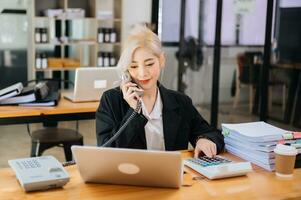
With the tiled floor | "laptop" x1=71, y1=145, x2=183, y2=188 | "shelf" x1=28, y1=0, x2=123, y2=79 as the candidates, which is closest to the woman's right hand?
"laptop" x1=71, y1=145, x2=183, y2=188

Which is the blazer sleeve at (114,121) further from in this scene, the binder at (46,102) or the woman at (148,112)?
the binder at (46,102)

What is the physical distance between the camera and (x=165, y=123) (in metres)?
2.08

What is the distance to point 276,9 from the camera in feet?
18.5

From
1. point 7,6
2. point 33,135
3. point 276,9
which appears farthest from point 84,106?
point 276,9

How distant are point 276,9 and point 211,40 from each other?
1.05 m

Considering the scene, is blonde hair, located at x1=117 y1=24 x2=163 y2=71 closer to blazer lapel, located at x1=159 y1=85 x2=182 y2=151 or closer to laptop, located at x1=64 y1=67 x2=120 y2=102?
blazer lapel, located at x1=159 y1=85 x2=182 y2=151

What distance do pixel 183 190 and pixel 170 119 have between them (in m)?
0.57

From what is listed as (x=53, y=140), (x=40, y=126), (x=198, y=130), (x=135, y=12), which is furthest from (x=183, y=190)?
(x=135, y=12)

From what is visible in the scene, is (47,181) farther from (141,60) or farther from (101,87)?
(101,87)

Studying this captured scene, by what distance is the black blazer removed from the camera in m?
1.93

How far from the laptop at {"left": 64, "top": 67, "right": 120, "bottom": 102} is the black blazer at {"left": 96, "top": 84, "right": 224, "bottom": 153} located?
3.97 ft

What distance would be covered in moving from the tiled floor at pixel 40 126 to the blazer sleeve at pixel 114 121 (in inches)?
88.9

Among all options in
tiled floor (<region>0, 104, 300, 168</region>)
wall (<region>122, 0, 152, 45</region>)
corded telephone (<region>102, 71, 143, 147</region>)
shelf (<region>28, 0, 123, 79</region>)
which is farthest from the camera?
wall (<region>122, 0, 152, 45</region>)

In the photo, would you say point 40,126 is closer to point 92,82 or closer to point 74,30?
point 74,30
